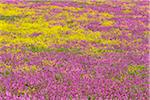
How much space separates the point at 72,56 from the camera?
14.1 meters

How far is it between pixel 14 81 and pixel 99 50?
6.59 m

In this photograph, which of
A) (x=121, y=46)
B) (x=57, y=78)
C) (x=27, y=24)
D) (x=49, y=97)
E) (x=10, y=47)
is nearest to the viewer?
(x=49, y=97)

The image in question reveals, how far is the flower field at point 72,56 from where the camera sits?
31.5 feet

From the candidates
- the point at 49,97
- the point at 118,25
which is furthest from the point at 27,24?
the point at 49,97

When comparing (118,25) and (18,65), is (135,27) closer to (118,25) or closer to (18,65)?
(118,25)

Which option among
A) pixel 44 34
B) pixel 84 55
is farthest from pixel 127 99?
pixel 44 34

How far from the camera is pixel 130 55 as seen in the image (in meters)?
14.9

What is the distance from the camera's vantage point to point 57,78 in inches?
430

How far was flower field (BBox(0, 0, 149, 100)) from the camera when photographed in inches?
378

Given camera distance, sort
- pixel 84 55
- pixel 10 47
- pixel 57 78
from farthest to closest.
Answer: pixel 10 47 < pixel 84 55 < pixel 57 78

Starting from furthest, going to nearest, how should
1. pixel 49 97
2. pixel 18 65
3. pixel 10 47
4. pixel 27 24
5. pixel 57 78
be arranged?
1. pixel 27 24
2. pixel 10 47
3. pixel 18 65
4. pixel 57 78
5. pixel 49 97

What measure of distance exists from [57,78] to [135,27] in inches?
544

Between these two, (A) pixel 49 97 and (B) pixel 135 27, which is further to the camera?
(B) pixel 135 27

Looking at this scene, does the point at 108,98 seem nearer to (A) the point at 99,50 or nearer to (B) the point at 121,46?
(A) the point at 99,50
